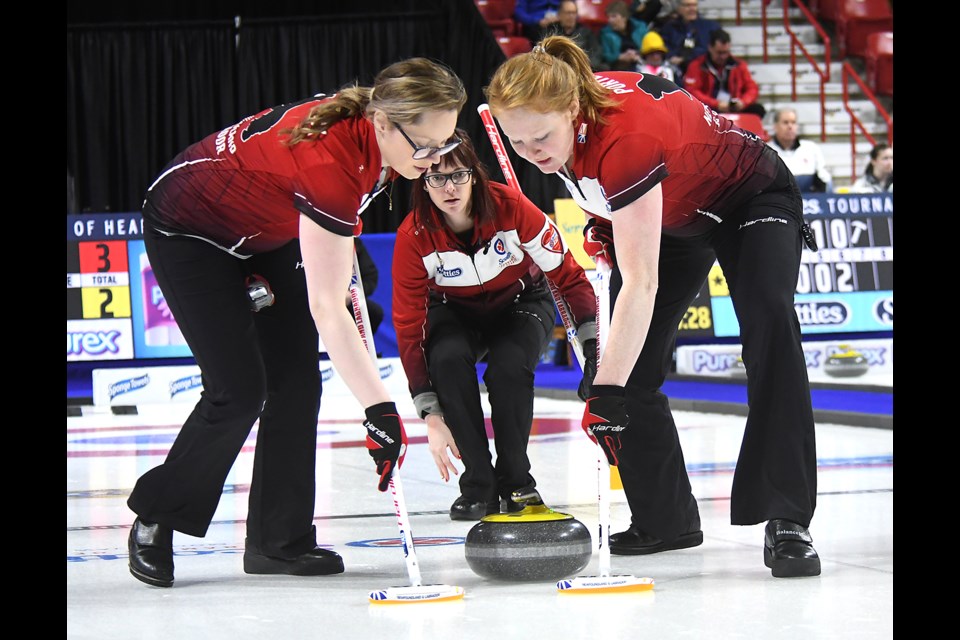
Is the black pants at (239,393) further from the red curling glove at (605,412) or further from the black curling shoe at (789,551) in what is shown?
the black curling shoe at (789,551)

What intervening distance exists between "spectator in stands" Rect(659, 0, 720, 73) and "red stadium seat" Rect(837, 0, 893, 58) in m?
2.14

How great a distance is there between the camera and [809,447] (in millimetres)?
3400

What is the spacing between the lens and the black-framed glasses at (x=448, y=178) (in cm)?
408

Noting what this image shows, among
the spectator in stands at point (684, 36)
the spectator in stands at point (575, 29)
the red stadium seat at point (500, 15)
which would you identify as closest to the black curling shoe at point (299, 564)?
the spectator in stands at point (575, 29)

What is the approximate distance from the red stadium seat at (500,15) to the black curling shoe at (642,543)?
10.3 meters

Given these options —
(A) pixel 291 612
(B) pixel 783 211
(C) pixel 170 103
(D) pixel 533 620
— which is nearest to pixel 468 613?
(D) pixel 533 620

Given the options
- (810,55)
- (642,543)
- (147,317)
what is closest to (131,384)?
(147,317)

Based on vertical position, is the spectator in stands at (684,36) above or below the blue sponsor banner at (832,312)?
above

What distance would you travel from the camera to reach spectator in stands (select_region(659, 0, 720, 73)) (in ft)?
45.4

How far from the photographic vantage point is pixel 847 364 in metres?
9.64

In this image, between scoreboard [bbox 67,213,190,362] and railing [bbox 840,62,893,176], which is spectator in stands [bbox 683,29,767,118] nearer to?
railing [bbox 840,62,893,176]

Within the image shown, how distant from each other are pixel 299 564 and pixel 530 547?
690mm

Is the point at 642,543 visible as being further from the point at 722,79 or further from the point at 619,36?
the point at 722,79

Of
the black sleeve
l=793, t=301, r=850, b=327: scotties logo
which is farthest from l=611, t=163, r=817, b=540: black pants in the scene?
l=793, t=301, r=850, b=327: scotties logo
